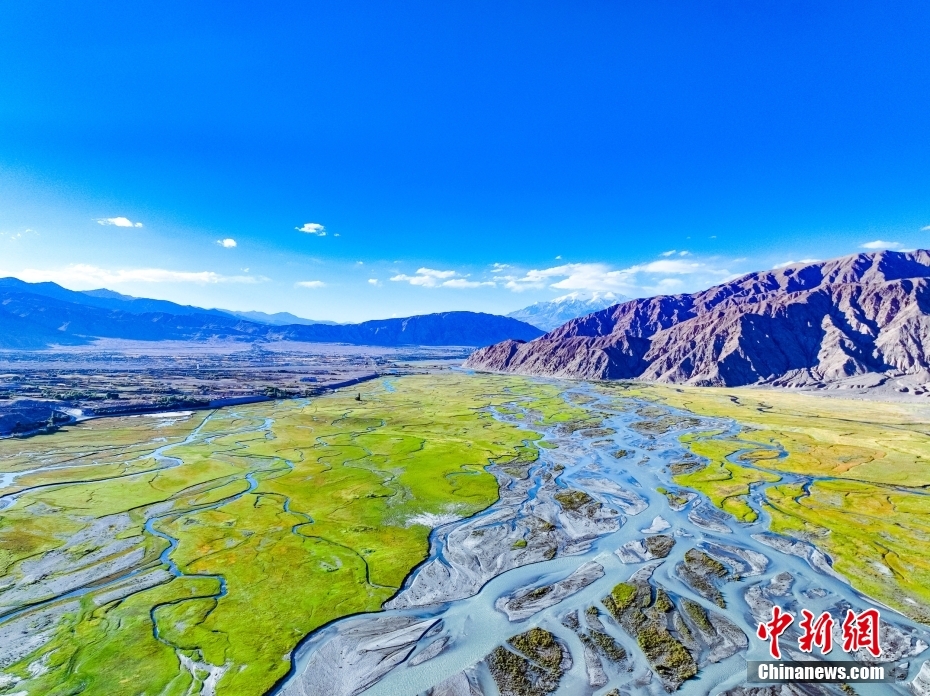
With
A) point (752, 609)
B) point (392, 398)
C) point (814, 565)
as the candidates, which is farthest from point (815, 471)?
point (392, 398)

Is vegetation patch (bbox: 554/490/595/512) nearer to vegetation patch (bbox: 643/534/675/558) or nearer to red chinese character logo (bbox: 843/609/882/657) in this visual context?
vegetation patch (bbox: 643/534/675/558)

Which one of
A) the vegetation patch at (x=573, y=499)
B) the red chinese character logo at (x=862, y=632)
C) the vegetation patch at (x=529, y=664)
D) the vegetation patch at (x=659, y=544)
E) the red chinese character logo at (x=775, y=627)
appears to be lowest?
the vegetation patch at (x=529, y=664)

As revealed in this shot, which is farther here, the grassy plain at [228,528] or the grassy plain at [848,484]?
the grassy plain at [848,484]

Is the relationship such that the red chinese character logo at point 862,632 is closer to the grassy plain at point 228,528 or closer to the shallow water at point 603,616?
the shallow water at point 603,616

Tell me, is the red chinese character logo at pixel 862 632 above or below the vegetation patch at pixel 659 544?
above

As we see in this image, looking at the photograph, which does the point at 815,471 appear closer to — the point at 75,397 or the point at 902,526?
the point at 902,526

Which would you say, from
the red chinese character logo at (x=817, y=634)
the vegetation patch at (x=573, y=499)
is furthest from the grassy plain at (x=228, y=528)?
the red chinese character logo at (x=817, y=634)

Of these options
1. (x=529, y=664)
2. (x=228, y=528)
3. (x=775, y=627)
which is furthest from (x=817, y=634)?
(x=228, y=528)
